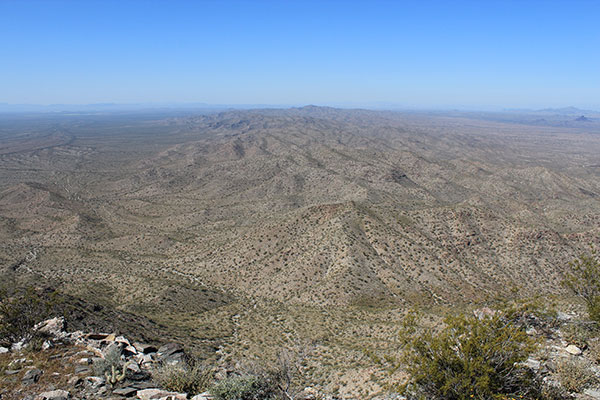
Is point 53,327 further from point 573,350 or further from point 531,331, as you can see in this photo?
point 573,350

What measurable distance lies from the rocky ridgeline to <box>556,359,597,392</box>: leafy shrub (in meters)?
12.3

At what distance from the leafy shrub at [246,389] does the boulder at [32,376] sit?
653 cm

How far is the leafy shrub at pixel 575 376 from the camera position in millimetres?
12594

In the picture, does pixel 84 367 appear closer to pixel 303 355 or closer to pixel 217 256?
pixel 303 355

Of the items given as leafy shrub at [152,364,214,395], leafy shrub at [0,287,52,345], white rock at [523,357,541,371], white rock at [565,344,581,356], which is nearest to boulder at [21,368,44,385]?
leafy shrub at [0,287,52,345]

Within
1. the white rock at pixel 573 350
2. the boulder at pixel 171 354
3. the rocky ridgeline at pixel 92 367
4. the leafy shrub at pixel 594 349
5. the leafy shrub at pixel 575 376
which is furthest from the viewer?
the boulder at pixel 171 354

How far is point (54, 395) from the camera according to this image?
1153 centimetres

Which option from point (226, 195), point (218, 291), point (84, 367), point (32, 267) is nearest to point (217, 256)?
point (218, 291)

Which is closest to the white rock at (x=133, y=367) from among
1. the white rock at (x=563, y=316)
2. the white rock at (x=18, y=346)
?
the white rock at (x=18, y=346)

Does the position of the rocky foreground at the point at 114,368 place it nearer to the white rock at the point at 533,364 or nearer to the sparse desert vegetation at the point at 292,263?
the white rock at the point at 533,364

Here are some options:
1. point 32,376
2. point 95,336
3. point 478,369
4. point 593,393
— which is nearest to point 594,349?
point 593,393

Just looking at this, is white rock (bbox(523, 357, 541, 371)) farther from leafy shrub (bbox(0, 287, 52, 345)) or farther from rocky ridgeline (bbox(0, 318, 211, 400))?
leafy shrub (bbox(0, 287, 52, 345))

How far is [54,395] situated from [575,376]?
1747 centimetres

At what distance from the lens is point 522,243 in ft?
153
